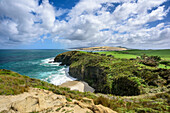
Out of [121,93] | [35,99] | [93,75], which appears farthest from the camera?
[93,75]

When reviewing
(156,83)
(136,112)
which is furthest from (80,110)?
(156,83)

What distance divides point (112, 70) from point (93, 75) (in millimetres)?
7479

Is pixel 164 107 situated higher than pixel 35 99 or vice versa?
pixel 35 99

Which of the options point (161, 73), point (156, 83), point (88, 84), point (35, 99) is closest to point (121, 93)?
point (156, 83)

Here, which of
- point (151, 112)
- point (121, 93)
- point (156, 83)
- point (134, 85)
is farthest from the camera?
point (121, 93)

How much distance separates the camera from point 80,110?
6.19m

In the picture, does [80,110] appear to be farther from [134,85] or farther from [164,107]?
[134,85]

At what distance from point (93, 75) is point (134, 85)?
1385 centimetres

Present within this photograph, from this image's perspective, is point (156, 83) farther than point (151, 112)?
Yes

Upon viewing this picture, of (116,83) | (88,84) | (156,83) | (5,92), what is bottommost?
(88,84)

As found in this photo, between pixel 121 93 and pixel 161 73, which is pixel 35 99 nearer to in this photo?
pixel 121 93

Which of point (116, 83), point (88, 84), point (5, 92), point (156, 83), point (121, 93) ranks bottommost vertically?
point (88, 84)

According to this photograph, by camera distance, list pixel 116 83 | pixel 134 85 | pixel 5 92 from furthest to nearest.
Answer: pixel 116 83
pixel 134 85
pixel 5 92

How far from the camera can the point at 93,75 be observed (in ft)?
90.4
